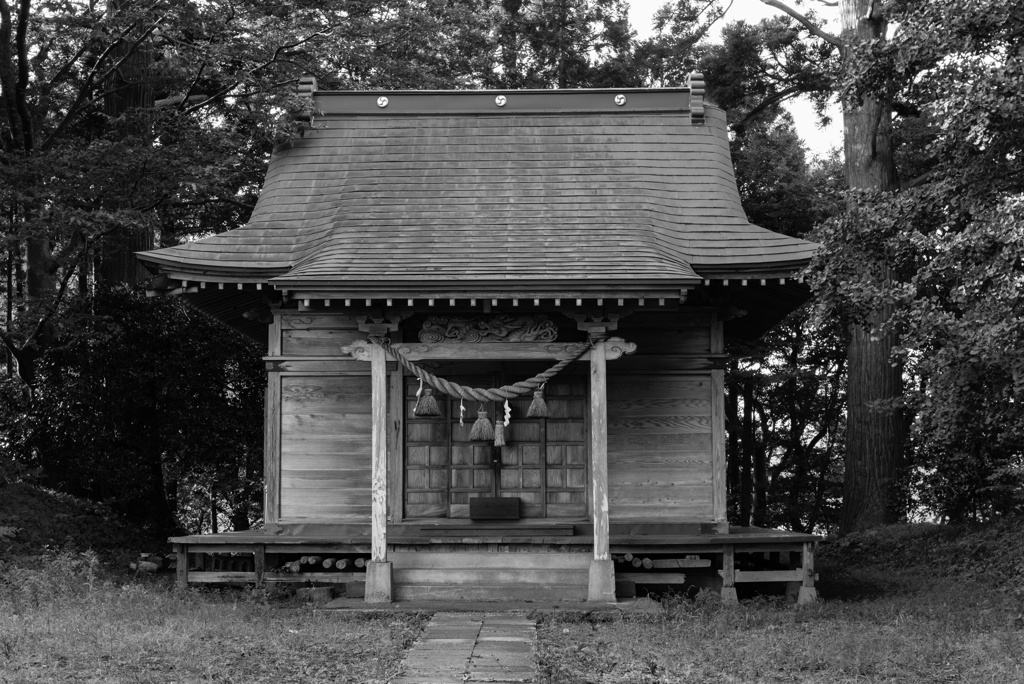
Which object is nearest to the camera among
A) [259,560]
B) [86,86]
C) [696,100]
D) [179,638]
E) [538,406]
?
[179,638]

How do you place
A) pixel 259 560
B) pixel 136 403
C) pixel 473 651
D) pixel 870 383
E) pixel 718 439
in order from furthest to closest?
1. pixel 870 383
2. pixel 136 403
3. pixel 718 439
4. pixel 259 560
5. pixel 473 651

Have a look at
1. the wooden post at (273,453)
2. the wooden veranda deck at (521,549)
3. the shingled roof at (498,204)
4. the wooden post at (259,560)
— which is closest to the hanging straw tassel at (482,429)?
the wooden veranda deck at (521,549)

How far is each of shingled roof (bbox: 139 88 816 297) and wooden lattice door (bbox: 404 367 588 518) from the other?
6.64 ft

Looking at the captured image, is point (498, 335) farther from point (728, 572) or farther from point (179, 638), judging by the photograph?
point (179, 638)

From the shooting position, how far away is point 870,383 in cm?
2006

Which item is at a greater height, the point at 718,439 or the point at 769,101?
the point at 769,101

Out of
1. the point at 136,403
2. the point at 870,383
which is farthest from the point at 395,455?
the point at 870,383

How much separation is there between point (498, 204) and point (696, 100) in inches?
150

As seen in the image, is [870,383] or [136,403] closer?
[136,403]

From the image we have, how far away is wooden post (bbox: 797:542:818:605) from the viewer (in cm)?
1298

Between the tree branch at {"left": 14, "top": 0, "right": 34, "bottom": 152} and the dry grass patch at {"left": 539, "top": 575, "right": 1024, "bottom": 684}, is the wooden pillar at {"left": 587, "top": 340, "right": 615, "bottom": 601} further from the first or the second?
the tree branch at {"left": 14, "top": 0, "right": 34, "bottom": 152}

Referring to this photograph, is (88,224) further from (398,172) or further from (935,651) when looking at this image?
(935,651)

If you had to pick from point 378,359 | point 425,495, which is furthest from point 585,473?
point 378,359

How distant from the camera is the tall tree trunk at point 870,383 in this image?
1995cm
